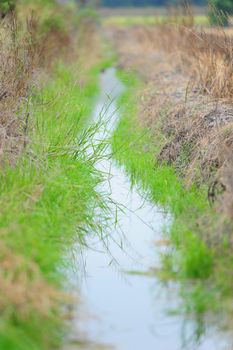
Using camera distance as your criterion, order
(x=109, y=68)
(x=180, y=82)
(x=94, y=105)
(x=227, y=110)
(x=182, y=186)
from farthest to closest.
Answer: (x=109, y=68), (x=94, y=105), (x=180, y=82), (x=227, y=110), (x=182, y=186)

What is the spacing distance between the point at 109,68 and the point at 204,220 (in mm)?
17837

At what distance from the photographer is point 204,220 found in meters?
6.17

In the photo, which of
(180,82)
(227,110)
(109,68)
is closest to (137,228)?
(227,110)

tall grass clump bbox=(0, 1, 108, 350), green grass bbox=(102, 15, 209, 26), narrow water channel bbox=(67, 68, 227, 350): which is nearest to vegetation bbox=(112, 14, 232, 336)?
narrow water channel bbox=(67, 68, 227, 350)

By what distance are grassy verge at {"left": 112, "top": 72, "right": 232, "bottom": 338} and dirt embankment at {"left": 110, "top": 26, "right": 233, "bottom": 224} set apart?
0.46 feet

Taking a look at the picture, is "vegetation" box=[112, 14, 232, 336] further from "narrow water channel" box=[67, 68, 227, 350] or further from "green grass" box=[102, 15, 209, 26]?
"green grass" box=[102, 15, 209, 26]

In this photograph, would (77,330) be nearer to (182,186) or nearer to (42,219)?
(42,219)

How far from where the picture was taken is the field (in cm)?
508

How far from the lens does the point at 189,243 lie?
6.07 m

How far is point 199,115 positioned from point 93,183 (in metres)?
1.56

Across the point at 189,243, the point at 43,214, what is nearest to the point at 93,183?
the point at 43,214

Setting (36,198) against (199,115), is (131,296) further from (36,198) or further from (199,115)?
(199,115)

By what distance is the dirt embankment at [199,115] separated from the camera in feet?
24.2

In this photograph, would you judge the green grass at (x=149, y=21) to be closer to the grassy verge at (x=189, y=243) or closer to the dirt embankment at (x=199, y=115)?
the dirt embankment at (x=199, y=115)
